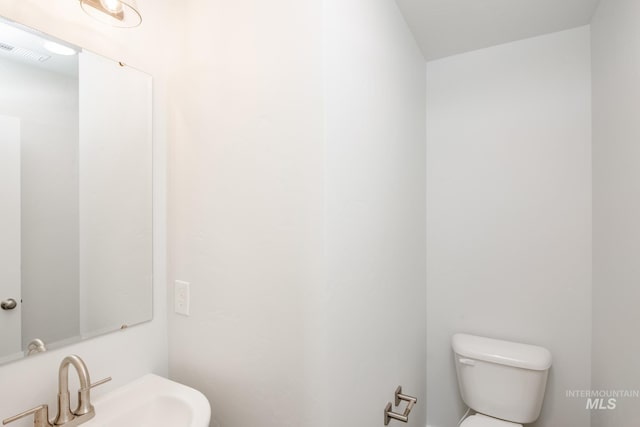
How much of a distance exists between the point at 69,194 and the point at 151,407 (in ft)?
2.39

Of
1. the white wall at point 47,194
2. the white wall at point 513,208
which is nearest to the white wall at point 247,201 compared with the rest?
the white wall at point 47,194

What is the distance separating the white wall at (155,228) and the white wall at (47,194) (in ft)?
0.30

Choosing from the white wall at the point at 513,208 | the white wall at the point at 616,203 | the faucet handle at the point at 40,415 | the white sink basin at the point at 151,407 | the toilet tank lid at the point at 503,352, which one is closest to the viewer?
the faucet handle at the point at 40,415

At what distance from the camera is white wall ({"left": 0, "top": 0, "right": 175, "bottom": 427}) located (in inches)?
33.3

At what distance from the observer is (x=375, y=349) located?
3.92 feet

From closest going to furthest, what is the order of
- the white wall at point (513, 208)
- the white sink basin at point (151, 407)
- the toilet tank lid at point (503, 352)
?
the white sink basin at point (151, 407) → the toilet tank lid at point (503, 352) → the white wall at point (513, 208)

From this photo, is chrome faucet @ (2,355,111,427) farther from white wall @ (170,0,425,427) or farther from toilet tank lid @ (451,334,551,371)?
toilet tank lid @ (451,334,551,371)

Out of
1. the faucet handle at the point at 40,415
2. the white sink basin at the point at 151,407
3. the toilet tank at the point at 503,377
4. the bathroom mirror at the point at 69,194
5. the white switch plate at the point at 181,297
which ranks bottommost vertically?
the toilet tank at the point at 503,377

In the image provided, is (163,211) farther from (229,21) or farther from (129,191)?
(229,21)

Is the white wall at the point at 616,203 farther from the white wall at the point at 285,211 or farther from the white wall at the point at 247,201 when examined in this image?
the white wall at the point at 247,201

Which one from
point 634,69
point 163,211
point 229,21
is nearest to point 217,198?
point 163,211

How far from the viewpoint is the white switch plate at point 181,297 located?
1188 millimetres

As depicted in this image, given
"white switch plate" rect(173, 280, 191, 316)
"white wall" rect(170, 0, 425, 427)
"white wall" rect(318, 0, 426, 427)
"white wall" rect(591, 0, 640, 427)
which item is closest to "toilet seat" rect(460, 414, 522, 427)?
"white wall" rect(318, 0, 426, 427)

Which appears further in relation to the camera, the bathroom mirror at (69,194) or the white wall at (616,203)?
the white wall at (616,203)
